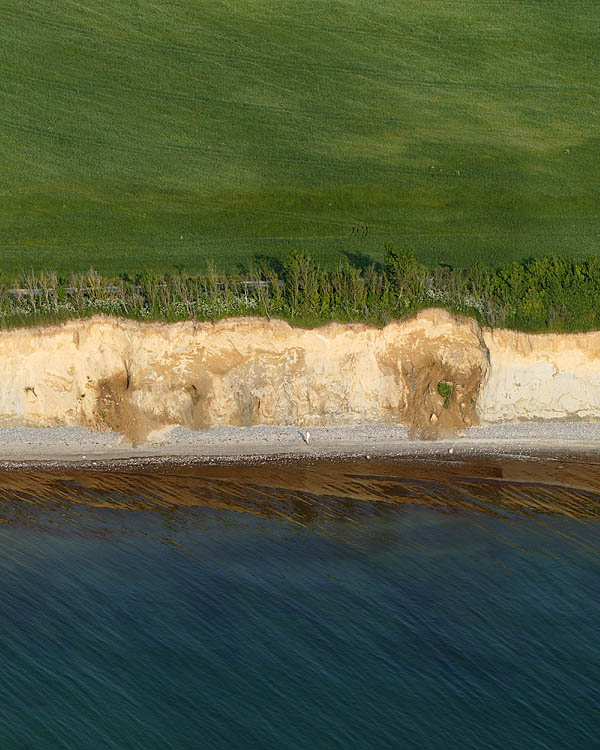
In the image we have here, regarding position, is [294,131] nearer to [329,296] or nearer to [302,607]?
[329,296]

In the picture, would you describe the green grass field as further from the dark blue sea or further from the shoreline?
the dark blue sea

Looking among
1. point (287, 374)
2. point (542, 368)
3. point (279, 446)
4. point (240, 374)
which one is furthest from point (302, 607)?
point (542, 368)

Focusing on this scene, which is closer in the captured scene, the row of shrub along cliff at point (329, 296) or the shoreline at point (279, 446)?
the shoreline at point (279, 446)

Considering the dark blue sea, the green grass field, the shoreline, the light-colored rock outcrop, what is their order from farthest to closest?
the green grass field
the light-colored rock outcrop
the shoreline
the dark blue sea

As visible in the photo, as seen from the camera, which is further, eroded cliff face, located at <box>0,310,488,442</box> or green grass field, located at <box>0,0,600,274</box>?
green grass field, located at <box>0,0,600,274</box>

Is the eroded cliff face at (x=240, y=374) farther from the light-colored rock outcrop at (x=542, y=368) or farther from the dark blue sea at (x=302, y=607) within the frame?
the dark blue sea at (x=302, y=607)

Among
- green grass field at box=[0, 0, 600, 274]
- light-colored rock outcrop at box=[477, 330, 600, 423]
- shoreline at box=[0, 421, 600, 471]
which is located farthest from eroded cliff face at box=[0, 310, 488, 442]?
green grass field at box=[0, 0, 600, 274]

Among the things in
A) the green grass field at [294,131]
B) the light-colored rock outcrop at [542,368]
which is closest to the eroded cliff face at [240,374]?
the light-colored rock outcrop at [542,368]
